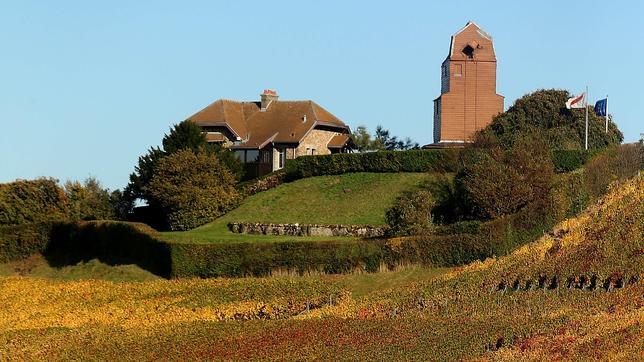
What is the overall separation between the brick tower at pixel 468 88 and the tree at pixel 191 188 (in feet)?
64.1

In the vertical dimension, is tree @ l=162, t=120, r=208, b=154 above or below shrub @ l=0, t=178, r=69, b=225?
above

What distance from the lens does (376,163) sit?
6806cm

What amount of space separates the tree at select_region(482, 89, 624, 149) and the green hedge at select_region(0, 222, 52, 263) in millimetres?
30647

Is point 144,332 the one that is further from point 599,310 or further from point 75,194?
point 75,194

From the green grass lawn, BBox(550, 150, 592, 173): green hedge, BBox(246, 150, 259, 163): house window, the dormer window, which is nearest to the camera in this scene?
the green grass lawn

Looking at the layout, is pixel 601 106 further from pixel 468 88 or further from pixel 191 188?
pixel 191 188

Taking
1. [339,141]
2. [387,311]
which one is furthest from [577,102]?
[387,311]

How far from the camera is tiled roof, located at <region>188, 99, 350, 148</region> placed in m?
79.6

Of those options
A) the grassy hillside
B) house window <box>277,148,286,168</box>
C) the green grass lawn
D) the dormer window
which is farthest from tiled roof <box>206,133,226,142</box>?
the grassy hillside

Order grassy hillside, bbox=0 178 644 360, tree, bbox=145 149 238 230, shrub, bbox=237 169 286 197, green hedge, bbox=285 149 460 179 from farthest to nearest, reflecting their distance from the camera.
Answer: shrub, bbox=237 169 286 197
tree, bbox=145 149 238 230
green hedge, bbox=285 149 460 179
grassy hillside, bbox=0 178 644 360

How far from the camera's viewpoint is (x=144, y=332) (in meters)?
33.9

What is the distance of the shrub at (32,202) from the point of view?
2717 inches

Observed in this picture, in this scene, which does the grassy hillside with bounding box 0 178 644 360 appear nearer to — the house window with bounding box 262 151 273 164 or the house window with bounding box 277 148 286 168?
the house window with bounding box 262 151 273 164

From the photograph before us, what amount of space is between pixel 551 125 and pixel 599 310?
47457mm
